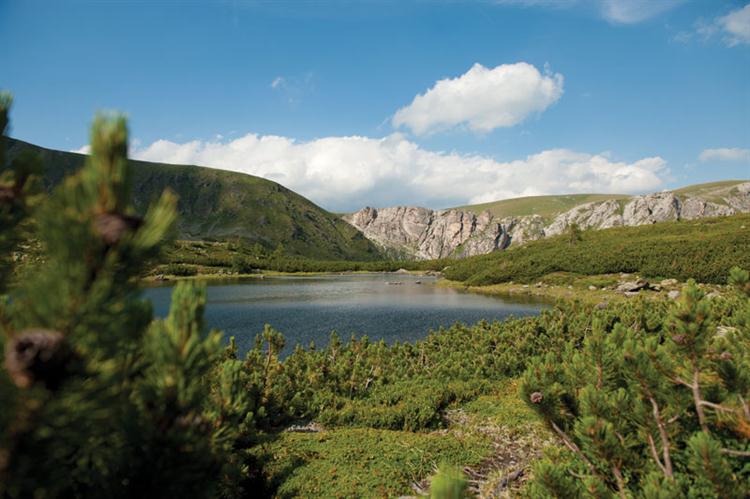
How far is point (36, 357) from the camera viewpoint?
4.76ft

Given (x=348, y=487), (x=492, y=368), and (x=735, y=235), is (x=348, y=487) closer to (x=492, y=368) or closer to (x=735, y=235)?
(x=492, y=368)

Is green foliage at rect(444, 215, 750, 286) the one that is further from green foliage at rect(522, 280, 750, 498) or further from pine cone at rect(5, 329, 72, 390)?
pine cone at rect(5, 329, 72, 390)

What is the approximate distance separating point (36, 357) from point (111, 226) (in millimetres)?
531

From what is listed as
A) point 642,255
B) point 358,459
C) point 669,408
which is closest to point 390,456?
point 358,459

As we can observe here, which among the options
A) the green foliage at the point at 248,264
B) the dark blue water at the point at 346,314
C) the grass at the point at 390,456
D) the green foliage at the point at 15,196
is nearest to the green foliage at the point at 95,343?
the green foliage at the point at 15,196

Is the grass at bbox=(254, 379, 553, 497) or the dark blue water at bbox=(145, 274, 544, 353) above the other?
the grass at bbox=(254, 379, 553, 497)

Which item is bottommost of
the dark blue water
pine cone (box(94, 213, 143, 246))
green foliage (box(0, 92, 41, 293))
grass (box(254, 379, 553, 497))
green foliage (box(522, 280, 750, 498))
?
the dark blue water

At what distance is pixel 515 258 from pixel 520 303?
1725 inches

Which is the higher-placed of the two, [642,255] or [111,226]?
[111,226]

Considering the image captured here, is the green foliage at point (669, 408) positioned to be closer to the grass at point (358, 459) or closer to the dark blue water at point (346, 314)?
the grass at point (358, 459)

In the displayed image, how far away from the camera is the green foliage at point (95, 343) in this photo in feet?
4.84

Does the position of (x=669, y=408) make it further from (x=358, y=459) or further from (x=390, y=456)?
(x=358, y=459)

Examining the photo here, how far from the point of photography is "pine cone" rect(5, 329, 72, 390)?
143cm

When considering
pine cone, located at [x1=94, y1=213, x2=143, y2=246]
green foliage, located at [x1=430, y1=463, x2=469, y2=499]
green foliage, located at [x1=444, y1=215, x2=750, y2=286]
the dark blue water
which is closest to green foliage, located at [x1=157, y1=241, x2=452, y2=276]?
green foliage, located at [x1=444, y1=215, x2=750, y2=286]
